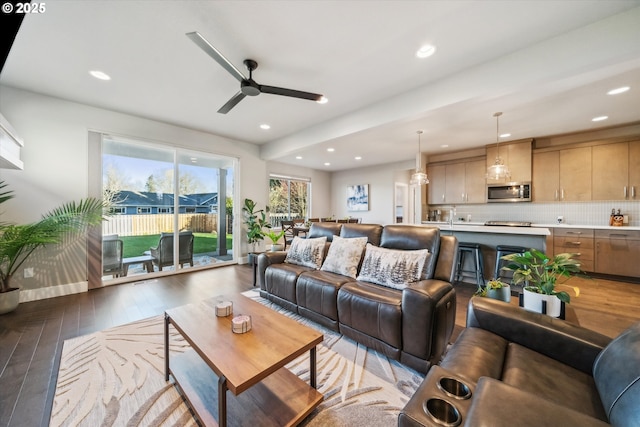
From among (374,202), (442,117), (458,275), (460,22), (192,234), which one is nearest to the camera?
(460,22)

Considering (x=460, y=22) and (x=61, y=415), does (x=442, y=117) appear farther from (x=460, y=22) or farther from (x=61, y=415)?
(x=61, y=415)

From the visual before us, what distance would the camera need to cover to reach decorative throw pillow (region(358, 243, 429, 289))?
82.7 inches

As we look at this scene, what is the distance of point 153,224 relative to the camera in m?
4.13

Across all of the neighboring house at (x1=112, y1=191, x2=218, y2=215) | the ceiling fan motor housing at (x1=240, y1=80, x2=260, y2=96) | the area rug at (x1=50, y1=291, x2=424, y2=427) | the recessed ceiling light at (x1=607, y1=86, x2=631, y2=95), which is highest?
the recessed ceiling light at (x1=607, y1=86, x2=631, y2=95)

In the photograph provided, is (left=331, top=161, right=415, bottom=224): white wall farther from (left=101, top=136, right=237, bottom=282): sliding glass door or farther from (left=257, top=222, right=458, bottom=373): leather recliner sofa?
(left=257, top=222, right=458, bottom=373): leather recliner sofa

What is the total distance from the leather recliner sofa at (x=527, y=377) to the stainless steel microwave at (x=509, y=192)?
4469 millimetres

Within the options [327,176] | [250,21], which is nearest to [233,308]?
[250,21]

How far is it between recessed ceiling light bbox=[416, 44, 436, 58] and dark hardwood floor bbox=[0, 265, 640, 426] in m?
2.72

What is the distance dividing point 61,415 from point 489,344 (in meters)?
2.47

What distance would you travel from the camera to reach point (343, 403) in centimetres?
144

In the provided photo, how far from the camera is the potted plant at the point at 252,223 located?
521 cm

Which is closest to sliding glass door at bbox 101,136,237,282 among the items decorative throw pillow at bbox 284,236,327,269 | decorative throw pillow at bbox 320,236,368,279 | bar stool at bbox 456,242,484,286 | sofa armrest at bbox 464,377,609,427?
decorative throw pillow at bbox 284,236,327,269

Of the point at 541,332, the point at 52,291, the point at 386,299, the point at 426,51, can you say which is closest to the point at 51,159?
the point at 52,291

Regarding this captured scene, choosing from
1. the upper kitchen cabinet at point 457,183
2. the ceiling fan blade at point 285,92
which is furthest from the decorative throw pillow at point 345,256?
the upper kitchen cabinet at point 457,183
